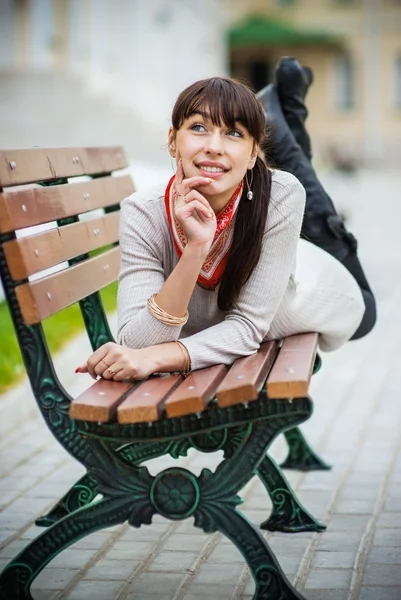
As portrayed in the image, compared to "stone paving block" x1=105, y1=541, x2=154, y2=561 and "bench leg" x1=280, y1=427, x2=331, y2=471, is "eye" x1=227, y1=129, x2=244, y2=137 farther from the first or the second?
"bench leg" x1=280, y1=427, x2=331, y2=471

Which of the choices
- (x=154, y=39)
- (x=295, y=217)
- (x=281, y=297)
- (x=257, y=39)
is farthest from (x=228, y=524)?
(x=257, y=39)

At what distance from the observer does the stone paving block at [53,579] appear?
3320 mm

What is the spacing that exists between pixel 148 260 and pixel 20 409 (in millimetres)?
2506

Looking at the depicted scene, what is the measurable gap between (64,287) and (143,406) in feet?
2.72

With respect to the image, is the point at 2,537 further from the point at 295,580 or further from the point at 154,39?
the point at 154,39

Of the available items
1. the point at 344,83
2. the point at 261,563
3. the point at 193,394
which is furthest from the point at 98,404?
the point at 344,83

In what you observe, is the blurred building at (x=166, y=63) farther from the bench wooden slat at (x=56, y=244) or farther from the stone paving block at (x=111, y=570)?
the stone paving block at (x=111, y=570)

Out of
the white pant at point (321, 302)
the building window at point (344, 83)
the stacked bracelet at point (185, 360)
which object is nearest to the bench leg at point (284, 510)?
the white pant at point (321, 302)

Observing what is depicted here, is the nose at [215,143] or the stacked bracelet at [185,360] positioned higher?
the nose at [215,143]

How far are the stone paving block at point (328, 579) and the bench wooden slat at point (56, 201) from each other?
4.41ft

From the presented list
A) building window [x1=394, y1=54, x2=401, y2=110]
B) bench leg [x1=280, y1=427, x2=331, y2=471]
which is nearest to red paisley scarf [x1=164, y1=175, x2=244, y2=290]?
bench leg [x1=280, y1=427, x2=331, y2=471]

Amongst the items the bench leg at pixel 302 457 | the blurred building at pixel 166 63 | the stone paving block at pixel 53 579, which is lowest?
the blurred building at pixel 166 63

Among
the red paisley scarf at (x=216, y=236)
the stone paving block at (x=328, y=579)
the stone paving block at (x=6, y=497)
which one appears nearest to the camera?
the red paisley scarf at (x=216, y=236)

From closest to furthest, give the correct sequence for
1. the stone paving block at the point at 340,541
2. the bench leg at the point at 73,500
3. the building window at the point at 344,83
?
the stone paving block at the point at 340,541
the bench leg at the point at 73,500
the building window at the point at 344,83
